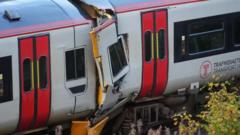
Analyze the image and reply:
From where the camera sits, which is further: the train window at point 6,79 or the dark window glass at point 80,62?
the dark window glass at point 80,62

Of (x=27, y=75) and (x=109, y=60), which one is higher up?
(x=109, y=60)

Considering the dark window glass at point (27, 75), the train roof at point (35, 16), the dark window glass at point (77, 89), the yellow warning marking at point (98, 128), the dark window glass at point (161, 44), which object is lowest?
the yellow warning marking at point (98, 128)

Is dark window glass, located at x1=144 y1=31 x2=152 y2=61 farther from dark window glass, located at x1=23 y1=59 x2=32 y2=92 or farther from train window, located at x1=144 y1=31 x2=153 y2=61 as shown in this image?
dark window glass, located at x1=23 y1=59 x2=32 y2=92

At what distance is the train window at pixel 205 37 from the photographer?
11836mm

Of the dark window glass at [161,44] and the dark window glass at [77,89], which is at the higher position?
the dark window glass at [161,44]

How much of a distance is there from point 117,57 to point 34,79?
63.7 inches

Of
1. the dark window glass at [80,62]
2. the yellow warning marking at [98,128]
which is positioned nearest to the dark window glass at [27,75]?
the dark window glass at [80,62]

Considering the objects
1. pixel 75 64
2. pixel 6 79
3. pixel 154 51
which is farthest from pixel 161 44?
pixel 6 79

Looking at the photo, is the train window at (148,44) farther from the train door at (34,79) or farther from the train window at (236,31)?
the train window at (236,31)

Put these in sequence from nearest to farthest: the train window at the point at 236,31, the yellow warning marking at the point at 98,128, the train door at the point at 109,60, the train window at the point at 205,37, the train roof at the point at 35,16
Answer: the train roof at the point at 35,16, the train door at the point at 109,60, the yellow warning marking at the point at 98,128, the train window at the point at 205,37, the train window at the point at 236,31

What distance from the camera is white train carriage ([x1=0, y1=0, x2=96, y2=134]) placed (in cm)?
988

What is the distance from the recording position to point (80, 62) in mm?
10594

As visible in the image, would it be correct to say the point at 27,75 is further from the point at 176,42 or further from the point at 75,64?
the point at 176,42

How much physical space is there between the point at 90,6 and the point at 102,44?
2.74 ft
